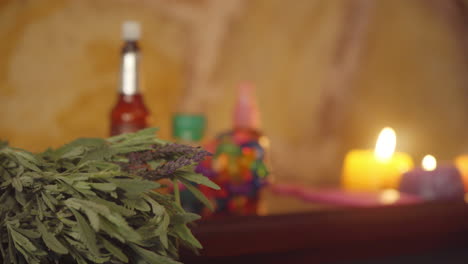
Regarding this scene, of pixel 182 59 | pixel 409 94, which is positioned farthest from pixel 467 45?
pixel 182 59

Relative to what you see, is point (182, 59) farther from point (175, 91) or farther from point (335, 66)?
point (335, 66)

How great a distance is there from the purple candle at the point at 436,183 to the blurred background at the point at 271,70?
38 cm

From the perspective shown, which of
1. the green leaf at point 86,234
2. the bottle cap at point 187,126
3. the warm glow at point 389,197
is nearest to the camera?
the green leaf at point 86,234

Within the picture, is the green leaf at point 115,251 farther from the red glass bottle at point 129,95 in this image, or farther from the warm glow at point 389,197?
the warm glow at point 389,197

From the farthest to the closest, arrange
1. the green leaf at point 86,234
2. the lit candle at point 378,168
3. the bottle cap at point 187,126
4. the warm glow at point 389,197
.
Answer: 1. the lit candle at point 378,168
2. the bottle cap at point 187,126
3. the warm glow at point 389,197
4. the green leaf at point 86,234

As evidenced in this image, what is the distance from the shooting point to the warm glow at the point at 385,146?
4.38 ft

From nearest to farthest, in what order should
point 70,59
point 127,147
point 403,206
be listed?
point 127,147
point 403,206
point 70,59

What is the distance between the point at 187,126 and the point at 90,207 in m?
0.84

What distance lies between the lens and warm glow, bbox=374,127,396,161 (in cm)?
133

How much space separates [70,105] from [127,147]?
0.78 m

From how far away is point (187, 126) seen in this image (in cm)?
119

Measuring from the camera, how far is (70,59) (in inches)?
45.0

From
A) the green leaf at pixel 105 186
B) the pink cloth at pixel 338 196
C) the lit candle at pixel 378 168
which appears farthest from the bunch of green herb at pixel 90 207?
the lit candle at pixel 378 168

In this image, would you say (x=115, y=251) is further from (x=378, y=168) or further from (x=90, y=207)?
(x=378, y=168)
